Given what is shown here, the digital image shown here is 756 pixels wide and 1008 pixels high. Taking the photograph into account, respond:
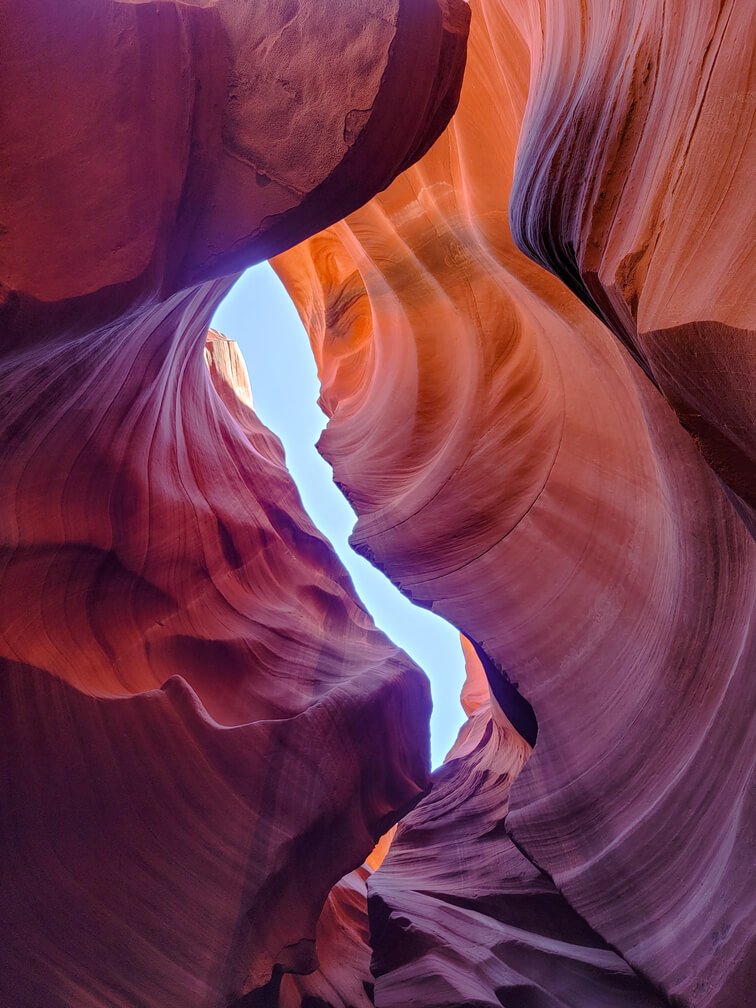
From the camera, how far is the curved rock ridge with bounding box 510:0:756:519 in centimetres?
186

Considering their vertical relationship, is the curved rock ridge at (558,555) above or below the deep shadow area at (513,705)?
above

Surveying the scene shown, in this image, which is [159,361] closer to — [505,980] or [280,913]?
[280,913]

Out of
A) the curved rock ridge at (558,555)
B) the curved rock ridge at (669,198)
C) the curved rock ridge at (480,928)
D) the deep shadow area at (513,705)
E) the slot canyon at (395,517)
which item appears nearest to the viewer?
the curved rock ridge at (669,198)

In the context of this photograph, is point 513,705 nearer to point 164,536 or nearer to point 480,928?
point 480,928

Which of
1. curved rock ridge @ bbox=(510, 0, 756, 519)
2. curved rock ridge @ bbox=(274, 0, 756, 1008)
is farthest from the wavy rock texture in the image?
curved rock ridge @ bbox=(274, 0, 756, 1008)

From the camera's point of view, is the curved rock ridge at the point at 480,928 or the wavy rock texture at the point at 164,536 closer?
the wavy rock texture at the point at 164,536

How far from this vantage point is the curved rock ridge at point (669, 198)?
6.11 ft

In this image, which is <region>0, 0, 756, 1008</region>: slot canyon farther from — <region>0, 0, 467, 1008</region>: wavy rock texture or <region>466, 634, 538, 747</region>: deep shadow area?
<region>466, 634, 538, 747</region>: deep shadow area

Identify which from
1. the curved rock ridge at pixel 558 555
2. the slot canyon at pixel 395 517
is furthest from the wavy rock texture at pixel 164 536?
the curved rock ridge at pixel 558 555

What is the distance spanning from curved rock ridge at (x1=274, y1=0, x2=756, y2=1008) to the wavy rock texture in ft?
3.06

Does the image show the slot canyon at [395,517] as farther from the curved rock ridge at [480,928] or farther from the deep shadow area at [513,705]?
the deep shadow area at [513,705]

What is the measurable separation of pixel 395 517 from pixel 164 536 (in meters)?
2.11

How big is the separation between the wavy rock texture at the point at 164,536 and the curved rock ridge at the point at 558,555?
931 millimetres

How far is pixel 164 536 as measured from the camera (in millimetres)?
5402
